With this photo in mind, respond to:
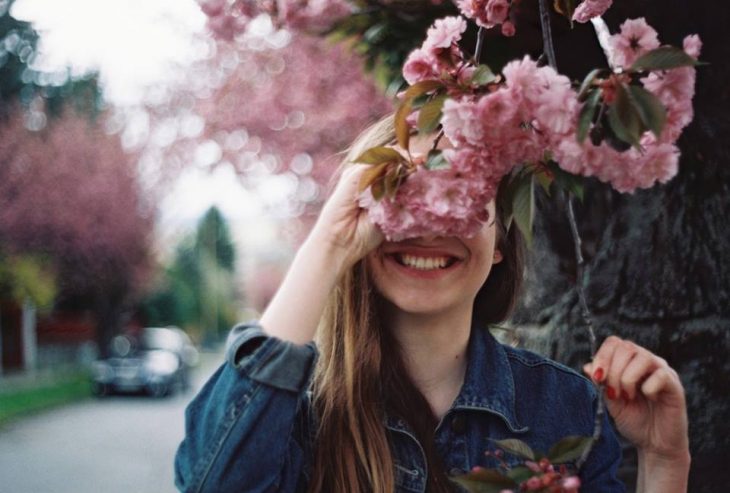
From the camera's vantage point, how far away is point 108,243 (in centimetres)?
2141

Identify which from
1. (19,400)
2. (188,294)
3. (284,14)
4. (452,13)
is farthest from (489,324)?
(188,294)

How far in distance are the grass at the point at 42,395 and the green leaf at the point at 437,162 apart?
1396 cm

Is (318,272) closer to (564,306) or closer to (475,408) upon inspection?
(475,408)

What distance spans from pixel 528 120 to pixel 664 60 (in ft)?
0.62

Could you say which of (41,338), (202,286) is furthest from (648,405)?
(202,286)

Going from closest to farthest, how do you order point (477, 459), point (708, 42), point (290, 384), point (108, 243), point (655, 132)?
→ point (655, 132), point (290, 384), point (477, 459), point (708, 42), point (108, 243)

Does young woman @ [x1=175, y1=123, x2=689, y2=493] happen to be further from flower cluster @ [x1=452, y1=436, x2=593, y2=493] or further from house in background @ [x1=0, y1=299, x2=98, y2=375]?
house in background @ [x1=0, y1=299, x2=98, y2=375]

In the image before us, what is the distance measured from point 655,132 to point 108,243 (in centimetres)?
2186

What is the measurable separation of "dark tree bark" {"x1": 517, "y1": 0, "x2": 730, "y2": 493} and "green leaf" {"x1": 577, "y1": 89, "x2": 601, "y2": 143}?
1247 millimetres

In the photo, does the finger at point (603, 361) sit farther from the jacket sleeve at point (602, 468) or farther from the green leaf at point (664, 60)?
the green leaf at point (664, 60)

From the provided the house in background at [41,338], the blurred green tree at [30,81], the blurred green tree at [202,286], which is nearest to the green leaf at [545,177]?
the blurred green tree at [30,81]

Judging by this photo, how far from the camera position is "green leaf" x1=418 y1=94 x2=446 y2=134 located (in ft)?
3.60

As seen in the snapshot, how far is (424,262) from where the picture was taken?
1.47 metres

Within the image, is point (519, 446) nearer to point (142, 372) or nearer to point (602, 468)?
point (602, 468)
